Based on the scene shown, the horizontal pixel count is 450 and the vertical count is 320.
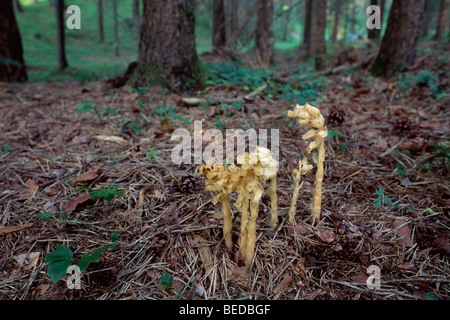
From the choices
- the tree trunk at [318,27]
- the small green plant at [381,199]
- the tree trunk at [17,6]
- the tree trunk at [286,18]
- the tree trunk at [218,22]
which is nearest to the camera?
the small green plant at [381,199]

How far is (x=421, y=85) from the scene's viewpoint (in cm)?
357

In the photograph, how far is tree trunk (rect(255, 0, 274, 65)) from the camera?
626 centimetres

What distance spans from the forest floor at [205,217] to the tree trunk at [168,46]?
98cm

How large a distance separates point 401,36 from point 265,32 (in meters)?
3.04

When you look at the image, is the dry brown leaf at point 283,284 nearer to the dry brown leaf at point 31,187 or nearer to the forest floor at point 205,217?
the forest floor at point 205,217

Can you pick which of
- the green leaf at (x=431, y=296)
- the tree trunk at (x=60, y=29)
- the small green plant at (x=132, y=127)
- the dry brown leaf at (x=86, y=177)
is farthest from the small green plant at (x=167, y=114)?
the tree trunk at (x=60, y=29)

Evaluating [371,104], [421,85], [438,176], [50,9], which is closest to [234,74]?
[371,104]

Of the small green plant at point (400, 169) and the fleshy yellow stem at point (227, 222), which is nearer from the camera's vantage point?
the fleshy yellow stem at point (227, 222)

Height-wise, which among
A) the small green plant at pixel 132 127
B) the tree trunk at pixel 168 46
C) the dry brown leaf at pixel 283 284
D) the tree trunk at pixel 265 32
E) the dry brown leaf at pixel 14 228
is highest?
the tree trunk at pixel 265 32

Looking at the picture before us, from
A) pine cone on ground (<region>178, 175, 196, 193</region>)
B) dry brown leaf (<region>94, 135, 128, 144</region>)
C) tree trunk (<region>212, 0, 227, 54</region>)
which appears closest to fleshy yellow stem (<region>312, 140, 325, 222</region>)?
pine cone on ground (<region>178, 175, 196, 193</region>)

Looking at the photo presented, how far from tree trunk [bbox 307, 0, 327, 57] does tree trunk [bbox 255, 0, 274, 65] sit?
6.89 ft

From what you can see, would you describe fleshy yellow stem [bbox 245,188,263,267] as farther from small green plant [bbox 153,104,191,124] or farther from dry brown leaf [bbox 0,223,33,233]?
small green plant [bbox 153,104,191,124]

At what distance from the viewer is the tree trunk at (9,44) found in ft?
16.5

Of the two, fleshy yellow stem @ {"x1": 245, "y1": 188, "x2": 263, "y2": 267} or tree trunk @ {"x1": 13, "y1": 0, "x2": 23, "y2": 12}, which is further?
tree trunk @ {"x1": 13, "y1": 0, "x2": 23, "y2": 12}
